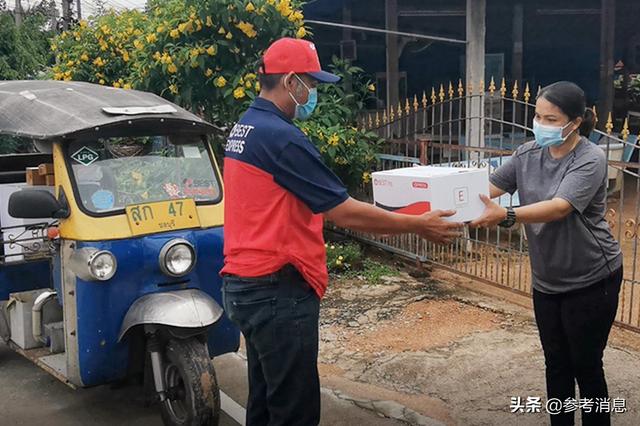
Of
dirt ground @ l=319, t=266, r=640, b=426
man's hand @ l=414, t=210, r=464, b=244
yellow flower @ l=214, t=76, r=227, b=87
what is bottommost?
dirt ground @ l=319, t=266, r=640, b=426

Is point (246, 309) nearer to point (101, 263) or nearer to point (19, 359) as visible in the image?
point (101, 263)

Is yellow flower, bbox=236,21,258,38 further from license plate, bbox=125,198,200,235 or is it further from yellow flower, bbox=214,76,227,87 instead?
license plate, bbox=125,198,200,235

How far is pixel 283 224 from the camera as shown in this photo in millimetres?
2605

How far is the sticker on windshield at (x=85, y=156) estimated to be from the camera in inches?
150

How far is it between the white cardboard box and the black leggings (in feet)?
1.86

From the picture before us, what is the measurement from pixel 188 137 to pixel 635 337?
11.4ft

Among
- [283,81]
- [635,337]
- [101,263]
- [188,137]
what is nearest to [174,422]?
[101,263]

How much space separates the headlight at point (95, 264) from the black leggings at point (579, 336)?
2096 millimetres

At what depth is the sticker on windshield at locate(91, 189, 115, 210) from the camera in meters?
3.75

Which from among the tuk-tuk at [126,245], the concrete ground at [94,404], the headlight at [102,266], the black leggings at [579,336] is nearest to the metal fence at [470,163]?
the black leggings at [579,336]

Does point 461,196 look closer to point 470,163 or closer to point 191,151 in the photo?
point 191,151

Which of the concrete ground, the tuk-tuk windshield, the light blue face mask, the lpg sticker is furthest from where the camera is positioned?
the concrete ground

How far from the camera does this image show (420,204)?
300 centimetres

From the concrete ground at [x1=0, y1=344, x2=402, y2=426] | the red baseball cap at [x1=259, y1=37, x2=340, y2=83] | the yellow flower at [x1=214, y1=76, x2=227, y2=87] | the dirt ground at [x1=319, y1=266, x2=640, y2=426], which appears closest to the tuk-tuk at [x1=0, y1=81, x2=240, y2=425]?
the concrete ground at [x1=0, y1=344, x2=402, y2=426]
